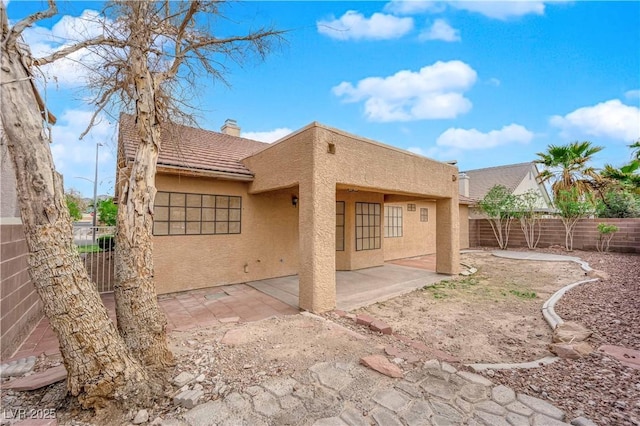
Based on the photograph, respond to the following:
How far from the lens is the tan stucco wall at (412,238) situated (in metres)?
14.1

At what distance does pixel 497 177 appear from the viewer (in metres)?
27.7

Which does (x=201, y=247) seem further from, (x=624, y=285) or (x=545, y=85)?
(x=545, y=85)

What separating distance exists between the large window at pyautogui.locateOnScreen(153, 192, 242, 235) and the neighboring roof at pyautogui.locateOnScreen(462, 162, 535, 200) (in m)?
23.6

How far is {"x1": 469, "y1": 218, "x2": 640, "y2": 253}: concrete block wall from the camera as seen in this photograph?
586 inches

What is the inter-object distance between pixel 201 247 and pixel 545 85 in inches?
690

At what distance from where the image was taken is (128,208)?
3.55m

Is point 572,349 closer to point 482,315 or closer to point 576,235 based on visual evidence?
point 482,315

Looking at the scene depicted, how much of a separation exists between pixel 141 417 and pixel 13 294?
12.3 ft

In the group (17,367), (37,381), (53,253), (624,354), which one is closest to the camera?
(53,253)

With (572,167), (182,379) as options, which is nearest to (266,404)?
(182,379)

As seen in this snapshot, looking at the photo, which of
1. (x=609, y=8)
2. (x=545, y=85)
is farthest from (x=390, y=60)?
(x=545, y=85)

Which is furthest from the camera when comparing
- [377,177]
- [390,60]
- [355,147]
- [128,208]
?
[390,60]

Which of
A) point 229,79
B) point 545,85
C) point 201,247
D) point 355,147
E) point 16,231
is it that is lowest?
point 201,247

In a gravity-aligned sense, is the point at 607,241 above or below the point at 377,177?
below
